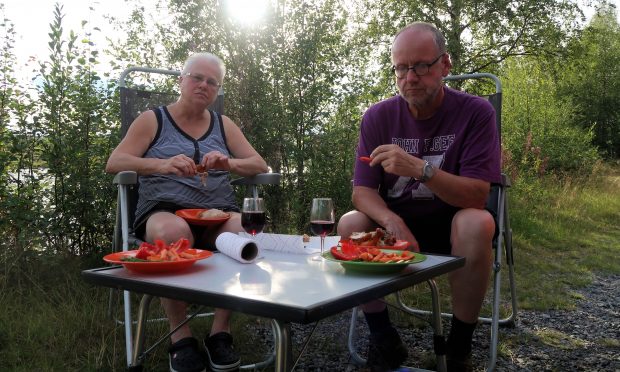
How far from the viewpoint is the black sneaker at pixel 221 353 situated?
1975mm

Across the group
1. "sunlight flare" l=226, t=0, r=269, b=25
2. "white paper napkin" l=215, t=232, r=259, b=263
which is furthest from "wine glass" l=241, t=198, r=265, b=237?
"sunlight flare" l=226, t=0, r=269, b=25

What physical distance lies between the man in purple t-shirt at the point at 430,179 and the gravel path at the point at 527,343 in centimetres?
35

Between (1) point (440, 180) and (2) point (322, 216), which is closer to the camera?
(2) point (322, 216)

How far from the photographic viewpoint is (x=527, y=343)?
2729 mm

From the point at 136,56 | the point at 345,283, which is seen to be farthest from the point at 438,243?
the point at 136,56

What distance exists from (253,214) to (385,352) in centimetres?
87

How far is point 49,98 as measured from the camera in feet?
11.1

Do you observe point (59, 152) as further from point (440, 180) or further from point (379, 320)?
point (440, 180)

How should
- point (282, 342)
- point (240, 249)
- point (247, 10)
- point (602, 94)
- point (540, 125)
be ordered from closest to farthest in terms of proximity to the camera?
point (282, 342) < point (240, 249) < point (247, 10) < point (540, 125) < point (602, 94)

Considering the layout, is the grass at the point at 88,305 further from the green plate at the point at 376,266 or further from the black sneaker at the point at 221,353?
the green plate at the point at 376,266

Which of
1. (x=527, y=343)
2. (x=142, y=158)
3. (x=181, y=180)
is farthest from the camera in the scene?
(x=527, y=343)

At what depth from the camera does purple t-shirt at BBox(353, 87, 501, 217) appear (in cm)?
218

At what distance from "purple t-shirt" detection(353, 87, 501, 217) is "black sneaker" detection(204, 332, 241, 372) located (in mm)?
864

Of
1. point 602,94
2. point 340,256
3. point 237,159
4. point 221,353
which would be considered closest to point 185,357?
point 221,353
